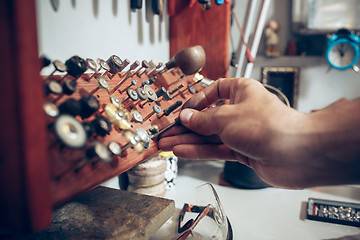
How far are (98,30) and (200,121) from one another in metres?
0.48

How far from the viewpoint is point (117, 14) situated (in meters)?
0.91

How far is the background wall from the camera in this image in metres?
1.61

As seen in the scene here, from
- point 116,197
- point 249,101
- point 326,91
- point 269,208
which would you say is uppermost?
point 249,101

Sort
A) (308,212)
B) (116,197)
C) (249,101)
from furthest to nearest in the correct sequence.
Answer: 1. (308,212)
2. (116,197)
3. (249,101)

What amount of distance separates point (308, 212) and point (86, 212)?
0.68 metres

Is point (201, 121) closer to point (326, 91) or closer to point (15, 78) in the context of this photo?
point (15, 78)

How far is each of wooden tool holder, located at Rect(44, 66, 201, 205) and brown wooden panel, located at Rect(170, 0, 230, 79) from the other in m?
0.45

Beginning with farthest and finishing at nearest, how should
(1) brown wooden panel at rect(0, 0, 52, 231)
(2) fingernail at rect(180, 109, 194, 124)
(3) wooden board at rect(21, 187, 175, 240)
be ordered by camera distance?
(2) fingernail at rect(180, 109, 194, 124)
(3) wooden board at rect(21, 187, 175, 240)
(1) brown wooden panel at rect(0, 0, 52, 231)

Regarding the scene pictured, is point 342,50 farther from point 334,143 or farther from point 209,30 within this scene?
point 334,143

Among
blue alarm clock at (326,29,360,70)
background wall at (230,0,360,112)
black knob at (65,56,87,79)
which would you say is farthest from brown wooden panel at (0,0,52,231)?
blue alarm clock at (326,29,360,70)

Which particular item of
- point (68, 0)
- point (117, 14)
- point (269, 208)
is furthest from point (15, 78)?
point (269, 208)

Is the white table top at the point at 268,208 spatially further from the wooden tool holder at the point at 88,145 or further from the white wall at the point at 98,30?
the white wall at the point at 98,30

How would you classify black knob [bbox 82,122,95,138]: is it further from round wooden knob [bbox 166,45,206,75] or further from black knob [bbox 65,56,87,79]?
round wooden knob [bbox 166,45,206,75]

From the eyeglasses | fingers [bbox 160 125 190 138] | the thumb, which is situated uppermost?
the thumb
